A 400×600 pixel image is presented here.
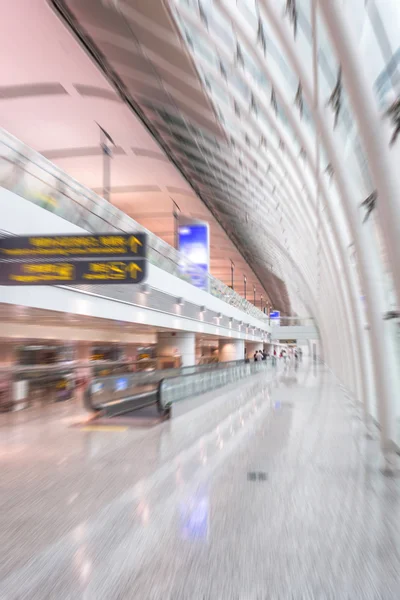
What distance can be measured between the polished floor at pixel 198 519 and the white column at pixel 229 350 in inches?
1172

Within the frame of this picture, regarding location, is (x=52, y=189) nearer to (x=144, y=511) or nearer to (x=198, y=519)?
(x=144, y=511)

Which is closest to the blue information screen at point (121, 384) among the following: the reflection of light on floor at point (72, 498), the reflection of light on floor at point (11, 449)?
the reflection of light on floor at point (11, 449)

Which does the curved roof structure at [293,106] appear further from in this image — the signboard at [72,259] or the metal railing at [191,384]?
the metal railing at [191,384]

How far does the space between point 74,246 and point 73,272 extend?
43 cm

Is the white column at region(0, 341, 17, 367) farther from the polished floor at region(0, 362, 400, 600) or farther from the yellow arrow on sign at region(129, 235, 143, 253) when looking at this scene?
the yellow arrow on sign at region(129, 235, 143, 253)

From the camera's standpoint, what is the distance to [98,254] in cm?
747

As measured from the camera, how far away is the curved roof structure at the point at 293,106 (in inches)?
222

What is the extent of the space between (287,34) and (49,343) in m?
20.8

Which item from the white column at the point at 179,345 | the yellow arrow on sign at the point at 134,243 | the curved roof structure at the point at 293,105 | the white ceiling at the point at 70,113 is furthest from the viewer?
the white column at the point at 179,345

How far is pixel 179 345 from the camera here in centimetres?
2323

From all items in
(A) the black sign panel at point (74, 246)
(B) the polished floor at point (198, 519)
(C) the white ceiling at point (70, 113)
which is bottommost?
(B) the polished floor at point (198, 519)

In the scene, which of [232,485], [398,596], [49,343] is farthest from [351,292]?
[49,343]

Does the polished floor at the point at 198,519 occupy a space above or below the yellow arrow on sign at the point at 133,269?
below

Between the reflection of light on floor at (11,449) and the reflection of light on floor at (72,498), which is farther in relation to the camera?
Result: the reflection of light on floor at (11,449)
